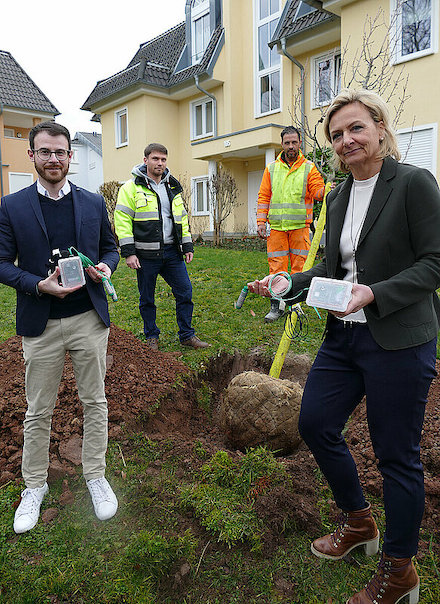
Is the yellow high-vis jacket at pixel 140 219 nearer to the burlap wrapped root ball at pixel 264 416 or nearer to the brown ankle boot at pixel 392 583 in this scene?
the burlap wrapped root ball at pixel 264 416

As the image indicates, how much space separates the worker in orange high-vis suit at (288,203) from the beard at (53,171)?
12.1 ft

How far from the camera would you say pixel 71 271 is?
2.54 m

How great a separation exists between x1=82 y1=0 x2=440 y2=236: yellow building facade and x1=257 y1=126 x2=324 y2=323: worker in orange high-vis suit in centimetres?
637

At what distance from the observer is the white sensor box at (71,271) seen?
2514 mm

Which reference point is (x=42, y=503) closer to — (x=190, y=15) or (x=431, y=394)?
(x=431, y=394)

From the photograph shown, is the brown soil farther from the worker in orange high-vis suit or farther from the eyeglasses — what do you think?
the eyeglasses

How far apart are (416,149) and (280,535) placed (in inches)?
430

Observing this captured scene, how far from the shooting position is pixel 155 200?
5.24m

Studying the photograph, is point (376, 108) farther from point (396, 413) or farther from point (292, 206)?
point (292, 206)

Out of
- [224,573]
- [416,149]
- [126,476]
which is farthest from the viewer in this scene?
[416,149]

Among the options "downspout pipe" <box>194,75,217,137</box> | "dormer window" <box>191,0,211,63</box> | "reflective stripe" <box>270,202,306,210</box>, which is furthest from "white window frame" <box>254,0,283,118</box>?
"reflective stripe" <box>270,202,306,210</box>

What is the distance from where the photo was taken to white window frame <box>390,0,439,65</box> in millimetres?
10688

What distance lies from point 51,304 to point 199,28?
65.7ft

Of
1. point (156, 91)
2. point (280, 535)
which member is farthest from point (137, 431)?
point (156, 91)
